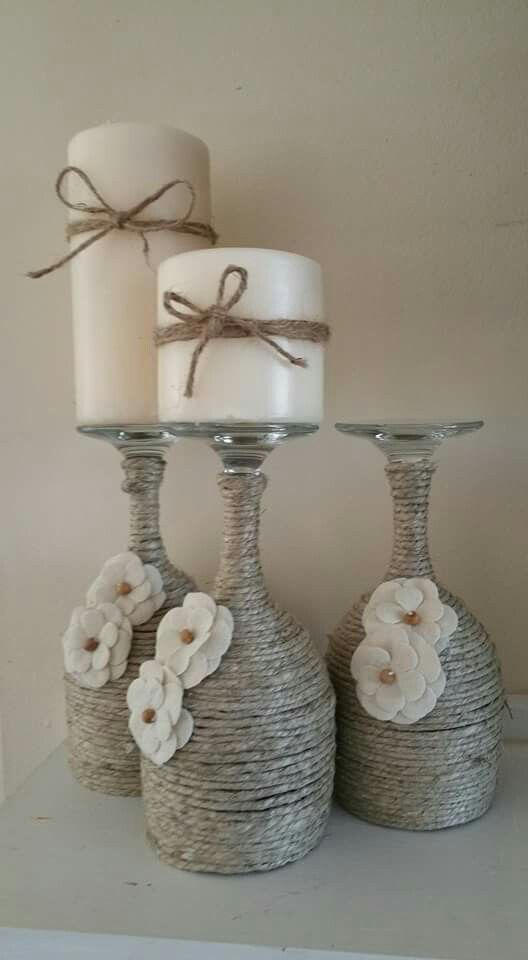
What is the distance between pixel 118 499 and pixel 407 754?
378 mm

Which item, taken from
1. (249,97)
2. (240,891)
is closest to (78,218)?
(249,97)

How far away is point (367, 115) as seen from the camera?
0.66m

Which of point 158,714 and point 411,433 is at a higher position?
point 411,433

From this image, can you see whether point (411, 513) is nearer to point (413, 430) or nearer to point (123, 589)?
point (413, 430)

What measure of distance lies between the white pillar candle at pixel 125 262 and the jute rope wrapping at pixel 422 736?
22 cm

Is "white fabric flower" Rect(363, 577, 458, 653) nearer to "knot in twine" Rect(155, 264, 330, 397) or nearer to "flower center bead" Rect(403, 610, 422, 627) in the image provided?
"flower center bead" Rect(403, 610, 422, 627)

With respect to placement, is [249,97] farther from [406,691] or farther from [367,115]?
[406,691]

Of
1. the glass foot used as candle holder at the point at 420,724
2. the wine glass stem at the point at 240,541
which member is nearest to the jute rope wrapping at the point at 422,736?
the glass foot used as candle holder at the point at 420,724

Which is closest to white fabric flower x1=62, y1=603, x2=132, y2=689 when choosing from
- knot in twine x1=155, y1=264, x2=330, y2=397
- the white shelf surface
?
the white shelf surface

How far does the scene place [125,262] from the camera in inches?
21.6

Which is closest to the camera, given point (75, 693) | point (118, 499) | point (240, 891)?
point (240, 891)

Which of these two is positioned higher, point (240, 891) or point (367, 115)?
point (367, 115)

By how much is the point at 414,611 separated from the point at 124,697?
0.80 ft

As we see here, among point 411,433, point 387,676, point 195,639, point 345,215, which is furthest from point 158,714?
point 345,215
